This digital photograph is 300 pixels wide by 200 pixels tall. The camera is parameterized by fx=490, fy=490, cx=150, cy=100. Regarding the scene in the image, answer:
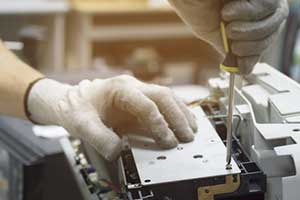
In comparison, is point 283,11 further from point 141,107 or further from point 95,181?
point 95,181

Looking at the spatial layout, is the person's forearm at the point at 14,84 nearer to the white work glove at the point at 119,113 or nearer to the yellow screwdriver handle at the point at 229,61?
the white work glove at the point at 119,113

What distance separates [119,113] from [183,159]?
0.17 metres

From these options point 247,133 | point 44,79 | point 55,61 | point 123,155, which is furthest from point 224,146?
point 55,61

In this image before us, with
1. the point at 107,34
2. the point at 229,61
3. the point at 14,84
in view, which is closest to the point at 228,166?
the point at 229,61

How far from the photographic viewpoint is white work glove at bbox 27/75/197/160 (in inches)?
29.3

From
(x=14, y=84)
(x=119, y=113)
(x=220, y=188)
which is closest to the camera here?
(x=220, y=188)

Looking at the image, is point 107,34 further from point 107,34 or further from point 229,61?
point 229,61

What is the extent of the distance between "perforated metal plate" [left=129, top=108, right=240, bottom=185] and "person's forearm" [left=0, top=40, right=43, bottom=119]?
11.4 inches

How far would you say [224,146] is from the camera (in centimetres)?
72

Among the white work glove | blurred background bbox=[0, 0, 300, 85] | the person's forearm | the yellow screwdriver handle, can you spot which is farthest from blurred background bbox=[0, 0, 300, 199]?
the yellow screwdriver handle

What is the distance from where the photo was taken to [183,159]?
69 cm

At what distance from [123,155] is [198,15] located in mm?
240

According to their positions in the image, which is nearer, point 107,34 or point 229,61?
point 229,61

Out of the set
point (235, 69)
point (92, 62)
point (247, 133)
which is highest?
point (235, 69)
